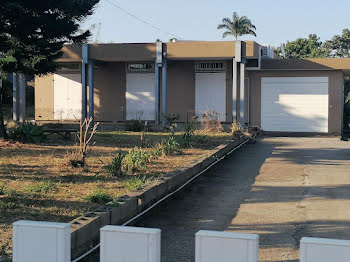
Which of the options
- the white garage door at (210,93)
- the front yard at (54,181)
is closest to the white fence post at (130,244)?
the front yard at (54,181)

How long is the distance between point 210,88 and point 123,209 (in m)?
20.3

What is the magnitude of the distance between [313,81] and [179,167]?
55.7ft

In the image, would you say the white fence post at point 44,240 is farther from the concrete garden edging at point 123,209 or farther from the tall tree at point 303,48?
the tall tree at point 303,48

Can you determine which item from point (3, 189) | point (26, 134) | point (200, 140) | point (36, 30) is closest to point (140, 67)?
point (200, 140)

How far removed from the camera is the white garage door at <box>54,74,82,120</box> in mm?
27984

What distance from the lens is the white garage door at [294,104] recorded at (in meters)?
26.0

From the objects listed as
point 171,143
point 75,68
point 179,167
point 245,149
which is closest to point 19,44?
point 171,143

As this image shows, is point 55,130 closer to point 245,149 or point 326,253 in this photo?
point 245,149

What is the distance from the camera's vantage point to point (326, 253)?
2.27 meters

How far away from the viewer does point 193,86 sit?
1059 inches

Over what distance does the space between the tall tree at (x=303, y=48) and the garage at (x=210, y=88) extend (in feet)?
113

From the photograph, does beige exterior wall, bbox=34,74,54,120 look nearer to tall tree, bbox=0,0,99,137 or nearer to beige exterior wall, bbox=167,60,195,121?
beige exterior wall, bbox=167,60,195,121

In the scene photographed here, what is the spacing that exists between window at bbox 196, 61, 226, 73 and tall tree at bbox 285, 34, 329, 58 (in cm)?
3427

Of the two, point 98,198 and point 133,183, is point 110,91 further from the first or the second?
point 98,198
